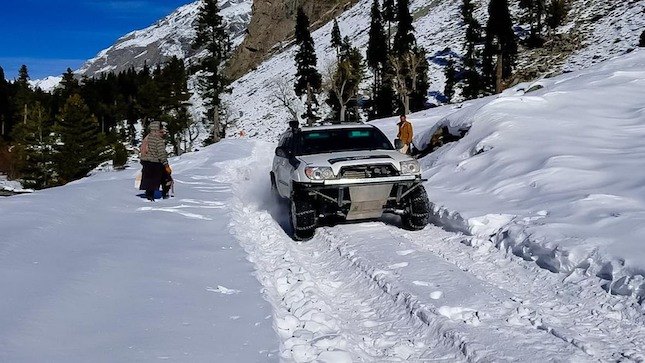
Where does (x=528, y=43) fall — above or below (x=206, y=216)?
above

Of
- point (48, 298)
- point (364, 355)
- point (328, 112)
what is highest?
point (328, 112)

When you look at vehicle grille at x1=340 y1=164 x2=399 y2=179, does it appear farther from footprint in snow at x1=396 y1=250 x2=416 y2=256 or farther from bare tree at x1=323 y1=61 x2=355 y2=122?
bare tree at x1=323 y1=61 x2=355 y2=122

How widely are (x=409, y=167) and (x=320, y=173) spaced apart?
55.8 inches

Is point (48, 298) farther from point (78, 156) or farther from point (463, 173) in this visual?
point (78, 156)

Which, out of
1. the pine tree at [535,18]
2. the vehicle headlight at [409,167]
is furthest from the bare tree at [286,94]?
the vehicle headlight at [409,167]

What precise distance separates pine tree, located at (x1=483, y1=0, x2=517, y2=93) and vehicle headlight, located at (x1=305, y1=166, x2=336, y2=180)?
42975mm

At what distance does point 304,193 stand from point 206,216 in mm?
2739

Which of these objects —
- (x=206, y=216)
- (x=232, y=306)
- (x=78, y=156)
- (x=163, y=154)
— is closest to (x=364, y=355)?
(x=232, y=306)

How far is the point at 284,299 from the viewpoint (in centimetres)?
515

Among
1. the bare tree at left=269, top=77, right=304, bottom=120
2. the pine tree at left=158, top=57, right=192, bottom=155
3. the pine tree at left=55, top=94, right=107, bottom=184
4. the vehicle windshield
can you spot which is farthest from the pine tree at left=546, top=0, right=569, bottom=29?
the vehicle windshield

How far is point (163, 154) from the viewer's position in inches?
431

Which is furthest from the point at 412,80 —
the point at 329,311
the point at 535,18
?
the point at 329,311

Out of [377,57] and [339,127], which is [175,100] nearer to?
A: [377,57]

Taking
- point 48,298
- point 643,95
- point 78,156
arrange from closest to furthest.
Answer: point 48,298, point 643,95, point 78,156
